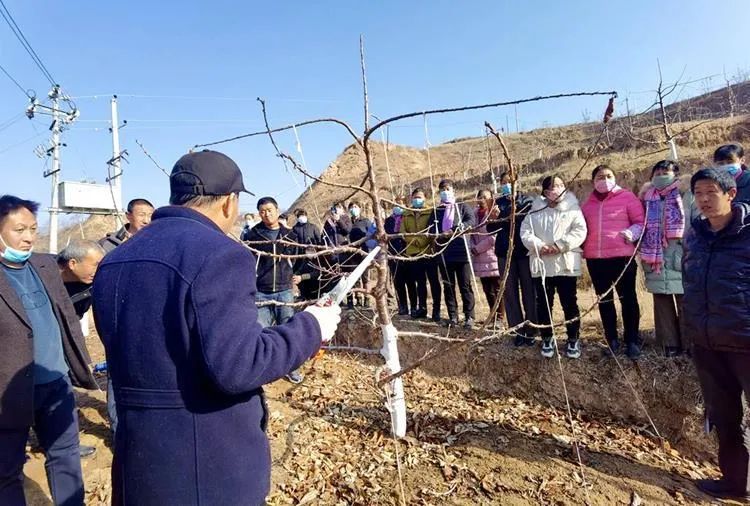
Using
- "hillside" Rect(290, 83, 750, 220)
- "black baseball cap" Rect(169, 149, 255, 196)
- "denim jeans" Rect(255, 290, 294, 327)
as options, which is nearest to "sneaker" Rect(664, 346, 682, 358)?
"hillside" Rect(290, 83, 750, 220)

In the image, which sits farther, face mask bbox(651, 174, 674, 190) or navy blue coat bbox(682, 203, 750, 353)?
face mask bbox(651, 174, 674, 190)

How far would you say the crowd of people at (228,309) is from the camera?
3.64 ft

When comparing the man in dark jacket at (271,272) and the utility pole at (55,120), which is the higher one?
the utility pole at (55,120)

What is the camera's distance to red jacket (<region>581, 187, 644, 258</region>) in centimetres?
364

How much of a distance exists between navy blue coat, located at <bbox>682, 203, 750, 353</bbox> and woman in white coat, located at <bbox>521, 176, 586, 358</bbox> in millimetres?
1297

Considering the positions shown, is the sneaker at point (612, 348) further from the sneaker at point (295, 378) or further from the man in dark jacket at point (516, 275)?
the sneaker at point (295, 378)

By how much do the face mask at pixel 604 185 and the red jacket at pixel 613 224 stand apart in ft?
0.15

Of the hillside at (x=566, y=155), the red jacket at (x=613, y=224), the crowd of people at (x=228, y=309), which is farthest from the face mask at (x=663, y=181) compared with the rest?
the hillside at (x=566, y=155)

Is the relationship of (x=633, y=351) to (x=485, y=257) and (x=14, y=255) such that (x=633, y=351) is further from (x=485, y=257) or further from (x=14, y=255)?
(x=14, y=255)

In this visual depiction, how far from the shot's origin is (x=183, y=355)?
1099 mm

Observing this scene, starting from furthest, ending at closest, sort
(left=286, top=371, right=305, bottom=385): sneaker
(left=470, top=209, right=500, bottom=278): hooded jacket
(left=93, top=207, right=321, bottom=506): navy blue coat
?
(left=470, top=209, right=500, bottom=278): hooded jacket → (left=286, top=371, right=305, bottom=385): sneaker → (left=93, top=207, right=321, bottom=506): navy blue coat

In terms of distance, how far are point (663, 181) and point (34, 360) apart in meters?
4.77

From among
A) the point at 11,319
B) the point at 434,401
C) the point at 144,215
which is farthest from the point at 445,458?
the point at 144,215

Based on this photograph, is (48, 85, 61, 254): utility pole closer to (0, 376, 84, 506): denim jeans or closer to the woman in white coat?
(0, 376, 84, 506): denim jeans
